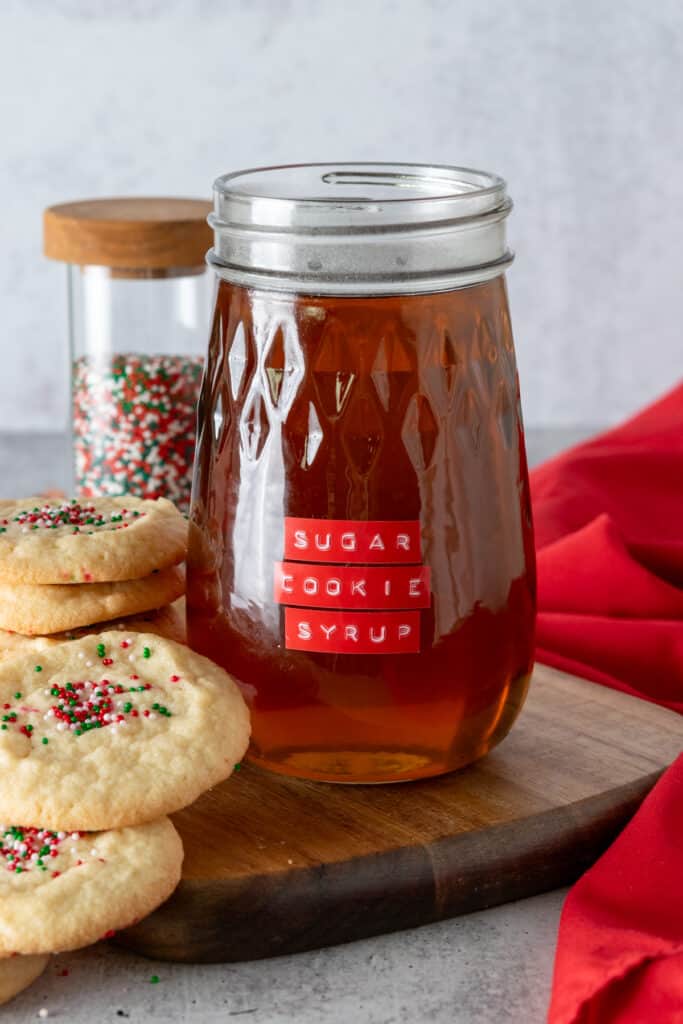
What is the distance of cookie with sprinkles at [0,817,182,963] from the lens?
2.45ft

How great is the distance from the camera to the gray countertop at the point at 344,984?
2.64 feet

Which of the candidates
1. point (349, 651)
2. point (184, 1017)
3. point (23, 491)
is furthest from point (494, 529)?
point (23, 491)

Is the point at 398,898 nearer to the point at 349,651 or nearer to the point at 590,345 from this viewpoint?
the point at 349,651

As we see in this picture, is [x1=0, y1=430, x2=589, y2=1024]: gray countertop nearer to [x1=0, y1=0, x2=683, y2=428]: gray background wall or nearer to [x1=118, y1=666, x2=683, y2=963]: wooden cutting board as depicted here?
[x1=118, y1=666, x2=683, y2=963]: wooden cutting board

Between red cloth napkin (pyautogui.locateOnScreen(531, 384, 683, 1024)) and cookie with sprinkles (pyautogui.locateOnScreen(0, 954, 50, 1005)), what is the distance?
0.30 metres

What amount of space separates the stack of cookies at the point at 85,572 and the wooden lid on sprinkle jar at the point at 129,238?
2.11 feet

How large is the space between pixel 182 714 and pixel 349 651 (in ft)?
0.39

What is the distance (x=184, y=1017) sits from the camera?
31.6 inches

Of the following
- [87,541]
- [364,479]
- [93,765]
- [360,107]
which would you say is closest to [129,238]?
[87,541]

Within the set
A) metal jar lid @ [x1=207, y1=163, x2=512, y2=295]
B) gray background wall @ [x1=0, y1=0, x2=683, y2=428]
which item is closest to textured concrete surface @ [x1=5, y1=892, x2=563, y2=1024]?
metal jar lid @ [x1=207, y1=163, x2=512, y2=295]

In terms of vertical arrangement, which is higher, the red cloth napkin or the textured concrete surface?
the red cloth napkin

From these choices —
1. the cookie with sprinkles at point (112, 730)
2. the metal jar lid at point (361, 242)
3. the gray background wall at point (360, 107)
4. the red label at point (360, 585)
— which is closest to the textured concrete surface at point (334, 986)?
the cookie with sprinkles at point (112, 730)

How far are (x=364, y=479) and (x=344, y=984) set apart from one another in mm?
314

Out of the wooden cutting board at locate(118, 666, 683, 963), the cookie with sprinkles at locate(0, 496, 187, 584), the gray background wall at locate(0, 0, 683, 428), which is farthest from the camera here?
the gray background wall at locate(0, 0, 683, 428)
